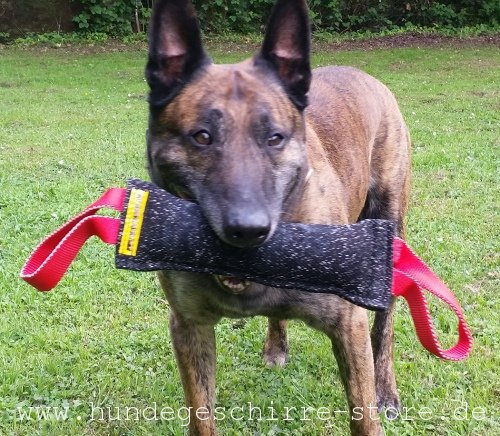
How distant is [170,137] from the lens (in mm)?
2611

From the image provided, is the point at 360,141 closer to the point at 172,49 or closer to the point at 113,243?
the point at 172,49

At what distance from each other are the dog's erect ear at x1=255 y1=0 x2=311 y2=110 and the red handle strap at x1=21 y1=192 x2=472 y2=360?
79 centimetres

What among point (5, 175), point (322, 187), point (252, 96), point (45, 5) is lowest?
point (45, 5)

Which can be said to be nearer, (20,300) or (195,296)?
(195,296)

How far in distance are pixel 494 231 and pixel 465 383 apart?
220 centimetres

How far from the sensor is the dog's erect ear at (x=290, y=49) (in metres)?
2.84

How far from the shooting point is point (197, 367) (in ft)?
10.5

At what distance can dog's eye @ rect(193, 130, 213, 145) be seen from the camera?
2.48m

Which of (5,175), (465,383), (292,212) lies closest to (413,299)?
(292,212)

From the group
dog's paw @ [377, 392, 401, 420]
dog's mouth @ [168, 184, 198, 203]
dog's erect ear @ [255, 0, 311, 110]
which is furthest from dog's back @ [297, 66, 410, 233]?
dog's paw @ [377, 392, 401, 420]

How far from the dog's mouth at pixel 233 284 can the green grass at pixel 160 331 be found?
1.10 metres

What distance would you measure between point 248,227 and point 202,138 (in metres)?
0.47

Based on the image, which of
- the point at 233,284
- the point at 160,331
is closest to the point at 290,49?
the point at 233,284

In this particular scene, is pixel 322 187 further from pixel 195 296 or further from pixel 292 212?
pixel 195 296
